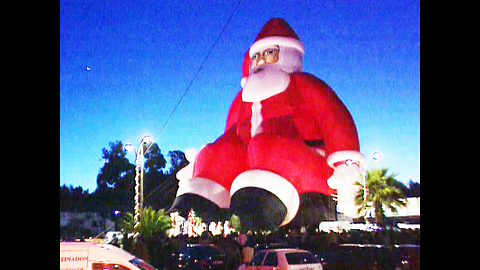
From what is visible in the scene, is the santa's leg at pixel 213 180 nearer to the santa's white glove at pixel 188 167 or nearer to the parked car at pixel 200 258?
the santa's white glove at pixel 188 167

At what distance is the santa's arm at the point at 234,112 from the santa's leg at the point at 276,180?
3153mm

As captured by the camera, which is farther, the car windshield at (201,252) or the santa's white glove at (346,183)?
the santa's white glove at (346,183)

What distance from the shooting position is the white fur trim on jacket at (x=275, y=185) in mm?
14336

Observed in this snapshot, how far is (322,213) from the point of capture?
15.1 m

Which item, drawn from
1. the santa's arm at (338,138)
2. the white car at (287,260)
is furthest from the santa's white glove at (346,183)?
the white car at (287,260)

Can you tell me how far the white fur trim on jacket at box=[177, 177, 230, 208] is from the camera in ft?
55.1

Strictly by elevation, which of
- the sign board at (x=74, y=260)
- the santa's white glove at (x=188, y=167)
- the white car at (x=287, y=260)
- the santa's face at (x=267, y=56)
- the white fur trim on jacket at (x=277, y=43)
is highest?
the white fur trim on jacket at (x=277, y=43)

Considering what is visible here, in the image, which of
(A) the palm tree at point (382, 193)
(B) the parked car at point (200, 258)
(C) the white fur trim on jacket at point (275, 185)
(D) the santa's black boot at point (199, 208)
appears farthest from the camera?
(A) the palm tree at point (382, 193)

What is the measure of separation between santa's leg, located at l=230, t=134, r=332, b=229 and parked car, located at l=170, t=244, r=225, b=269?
1.44m

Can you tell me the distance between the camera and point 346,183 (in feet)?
47.9

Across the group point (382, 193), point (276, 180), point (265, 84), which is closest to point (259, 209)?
point (276, 180)
